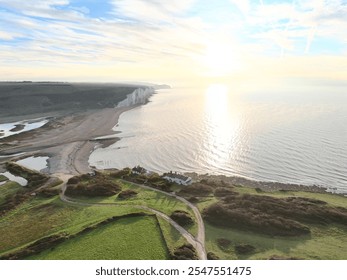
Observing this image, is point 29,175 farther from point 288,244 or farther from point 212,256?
point 288,244

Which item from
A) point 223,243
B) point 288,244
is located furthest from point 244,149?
point 223,243

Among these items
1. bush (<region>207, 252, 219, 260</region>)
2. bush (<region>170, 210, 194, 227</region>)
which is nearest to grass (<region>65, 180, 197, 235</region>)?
bush (<region>170, 210, 194, 227</region>)

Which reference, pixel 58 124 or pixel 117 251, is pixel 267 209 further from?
pixel 58 124

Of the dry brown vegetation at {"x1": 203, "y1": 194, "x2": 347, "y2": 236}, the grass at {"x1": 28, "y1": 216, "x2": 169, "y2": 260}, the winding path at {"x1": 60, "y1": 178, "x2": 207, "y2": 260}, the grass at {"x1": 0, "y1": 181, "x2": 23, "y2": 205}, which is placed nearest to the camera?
the grass at {"x1": 28, "y1": 216, "x2": 169, "y2": 260}

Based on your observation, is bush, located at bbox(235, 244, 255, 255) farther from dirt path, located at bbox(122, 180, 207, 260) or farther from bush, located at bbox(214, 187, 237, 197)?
bush, located at bbox(214, 187, 237, 197)

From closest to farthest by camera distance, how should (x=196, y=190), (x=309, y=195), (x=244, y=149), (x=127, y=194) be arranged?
(x=127, y=194), (x=196, y=190), (x=309, y=195), (x=244, y=149)

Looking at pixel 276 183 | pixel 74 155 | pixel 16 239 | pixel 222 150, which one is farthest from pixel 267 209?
pixel 74 155

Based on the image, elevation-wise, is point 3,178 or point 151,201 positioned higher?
point 151,201
